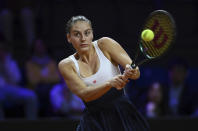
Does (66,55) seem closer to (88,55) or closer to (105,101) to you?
(88,55)

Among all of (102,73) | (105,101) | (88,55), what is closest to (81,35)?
(88,55)

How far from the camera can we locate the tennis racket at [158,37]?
11.1 ft

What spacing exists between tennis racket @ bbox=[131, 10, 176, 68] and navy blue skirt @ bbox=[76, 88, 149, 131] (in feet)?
1.33

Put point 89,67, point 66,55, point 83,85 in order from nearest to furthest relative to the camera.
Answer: point 83,85, point 89,67, point 66,55

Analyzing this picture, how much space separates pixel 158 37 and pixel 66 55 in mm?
3739

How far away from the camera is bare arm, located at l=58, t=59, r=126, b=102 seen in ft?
11.0

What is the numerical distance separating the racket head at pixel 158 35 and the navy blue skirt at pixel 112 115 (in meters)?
0.44

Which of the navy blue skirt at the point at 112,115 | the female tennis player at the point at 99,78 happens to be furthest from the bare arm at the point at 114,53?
the navy blue skirt at the point at 112,115

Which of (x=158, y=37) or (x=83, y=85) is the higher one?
(x=158, y=37)

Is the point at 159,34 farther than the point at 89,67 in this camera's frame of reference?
No

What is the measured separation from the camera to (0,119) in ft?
18.4

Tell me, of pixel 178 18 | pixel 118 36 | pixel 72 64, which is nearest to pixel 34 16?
pixel 118 36

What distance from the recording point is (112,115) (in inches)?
147

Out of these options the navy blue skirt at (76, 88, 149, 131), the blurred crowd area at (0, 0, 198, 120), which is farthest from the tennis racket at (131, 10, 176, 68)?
the blurred crowd area at (0, 0, 198, 120)
